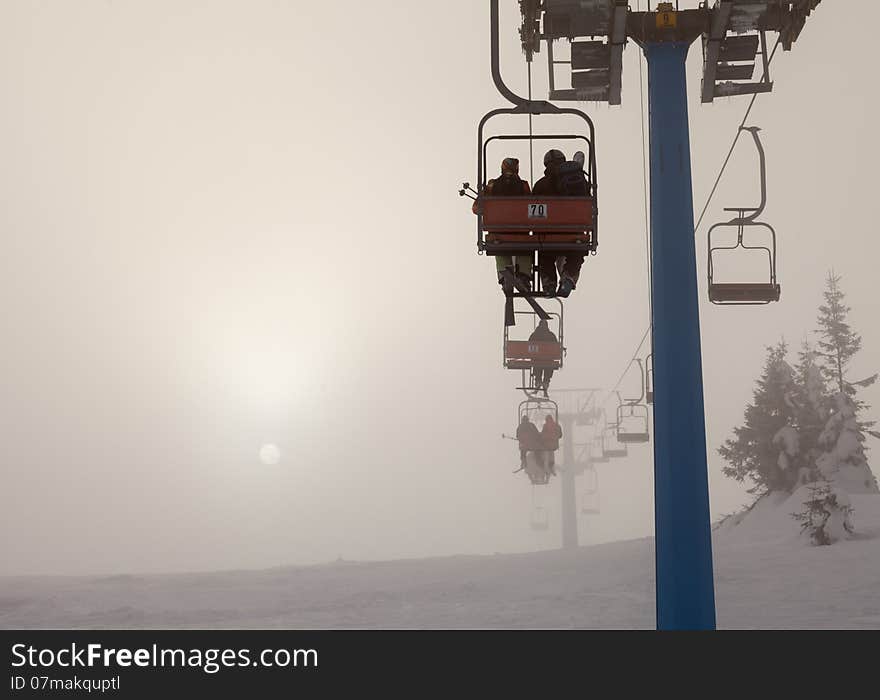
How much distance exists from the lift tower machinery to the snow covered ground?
35.5 feet

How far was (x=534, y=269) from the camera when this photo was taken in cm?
1020

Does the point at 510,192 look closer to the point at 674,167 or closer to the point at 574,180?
the point at 574,180

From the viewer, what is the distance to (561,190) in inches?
383

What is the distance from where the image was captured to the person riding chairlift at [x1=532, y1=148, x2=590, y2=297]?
31.6 feet

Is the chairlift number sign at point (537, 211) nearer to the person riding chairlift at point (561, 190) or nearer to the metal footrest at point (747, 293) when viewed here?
the person riding chairlift at point (561, 190)

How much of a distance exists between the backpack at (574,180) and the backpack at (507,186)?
1.54 feet
